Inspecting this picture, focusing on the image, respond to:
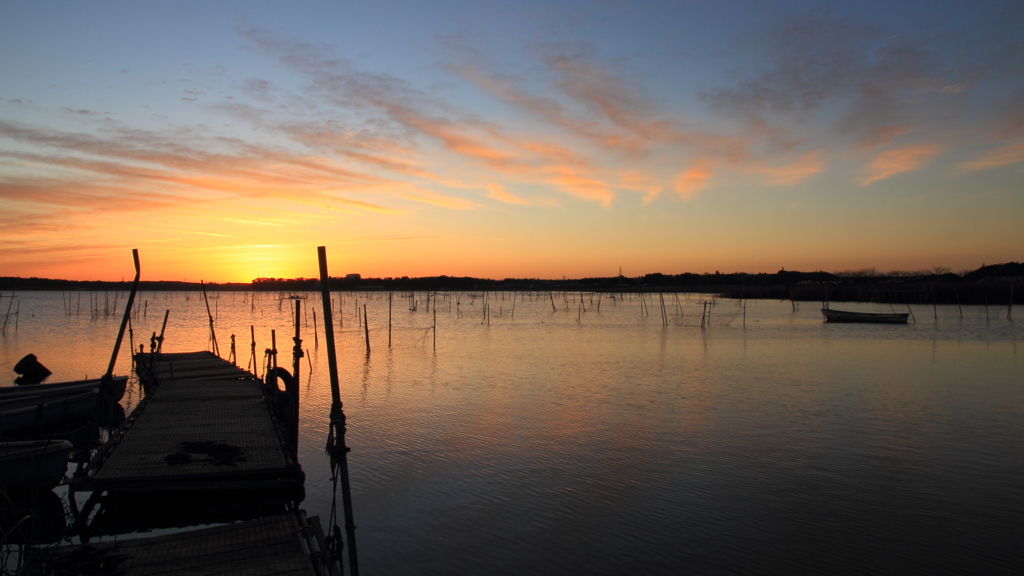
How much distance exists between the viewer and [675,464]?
9.34 metres

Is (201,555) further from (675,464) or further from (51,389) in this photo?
(51,389)

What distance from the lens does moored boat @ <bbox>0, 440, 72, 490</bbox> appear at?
7.23 meters

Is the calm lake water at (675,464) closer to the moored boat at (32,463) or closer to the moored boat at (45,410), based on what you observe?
the moored boat at (32,463)

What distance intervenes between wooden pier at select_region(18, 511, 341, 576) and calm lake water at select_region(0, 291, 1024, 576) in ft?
4.28

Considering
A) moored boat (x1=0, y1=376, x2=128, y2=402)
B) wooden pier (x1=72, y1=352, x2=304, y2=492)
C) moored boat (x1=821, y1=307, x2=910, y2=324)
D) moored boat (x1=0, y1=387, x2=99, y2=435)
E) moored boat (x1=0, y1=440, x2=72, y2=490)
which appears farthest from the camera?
moored boat (x1=821, y1=307, x2=910, y2=324)

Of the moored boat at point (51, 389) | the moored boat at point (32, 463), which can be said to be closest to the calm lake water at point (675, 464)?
the moored boat at point (32, 463)

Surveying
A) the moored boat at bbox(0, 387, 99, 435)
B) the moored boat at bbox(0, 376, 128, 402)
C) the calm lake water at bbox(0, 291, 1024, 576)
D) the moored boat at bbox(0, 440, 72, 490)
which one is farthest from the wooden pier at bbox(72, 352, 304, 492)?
the moored boat at bbox(0, 376, 128, 402)

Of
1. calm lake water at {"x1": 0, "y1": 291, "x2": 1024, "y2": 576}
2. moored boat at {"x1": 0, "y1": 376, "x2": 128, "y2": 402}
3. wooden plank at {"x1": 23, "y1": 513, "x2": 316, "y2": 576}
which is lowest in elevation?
calm lake water at {"x1": 0, "y1": 291, "x2": 1024, "y2": 576}

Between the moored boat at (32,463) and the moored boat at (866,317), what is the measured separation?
143 feet

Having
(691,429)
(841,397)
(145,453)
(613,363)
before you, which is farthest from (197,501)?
(613,363)

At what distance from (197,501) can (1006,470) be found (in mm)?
11038

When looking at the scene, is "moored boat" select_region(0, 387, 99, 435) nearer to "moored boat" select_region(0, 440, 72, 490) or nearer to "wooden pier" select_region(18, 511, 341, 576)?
"moored boat" select_region(0, 440, 72, 490)

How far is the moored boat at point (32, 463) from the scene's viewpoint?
23.7 feet

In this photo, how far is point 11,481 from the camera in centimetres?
723
